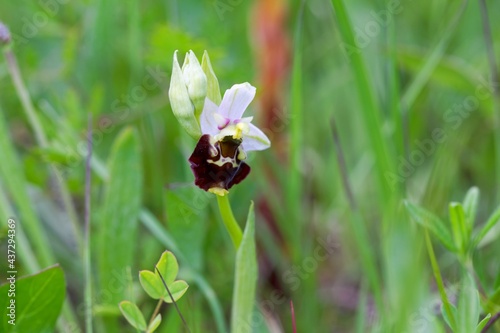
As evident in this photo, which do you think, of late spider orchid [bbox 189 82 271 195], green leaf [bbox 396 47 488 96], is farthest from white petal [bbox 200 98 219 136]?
green leaf [bbox 396 47 488 96]

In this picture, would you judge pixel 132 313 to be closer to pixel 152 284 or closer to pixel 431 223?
pixel 152 284

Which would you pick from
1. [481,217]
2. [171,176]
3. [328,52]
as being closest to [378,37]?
[328,52]

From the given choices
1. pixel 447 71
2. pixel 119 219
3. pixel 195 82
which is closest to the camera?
pixel 195 82

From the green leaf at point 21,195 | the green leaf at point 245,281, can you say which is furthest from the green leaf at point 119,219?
the green leaf at point 245,281

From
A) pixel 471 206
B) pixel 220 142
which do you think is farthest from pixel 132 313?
pixel 471 206

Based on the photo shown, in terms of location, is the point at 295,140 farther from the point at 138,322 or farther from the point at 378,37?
the point at 378,37

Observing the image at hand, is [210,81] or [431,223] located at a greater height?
[210,81]

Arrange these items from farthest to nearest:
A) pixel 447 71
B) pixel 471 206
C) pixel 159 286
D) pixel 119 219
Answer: pixel 447 71 → pixel 119 219 → pixel 471 206 → pixel 159 286
